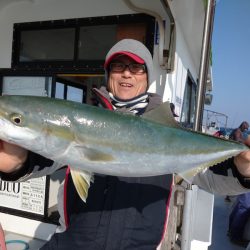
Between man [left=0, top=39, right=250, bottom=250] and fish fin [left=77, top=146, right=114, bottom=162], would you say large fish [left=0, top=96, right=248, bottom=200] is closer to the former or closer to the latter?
fish fin [left=77, top=146, right=114, bottom=162]

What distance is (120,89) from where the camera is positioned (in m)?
2.12

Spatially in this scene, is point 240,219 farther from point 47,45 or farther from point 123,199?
point 47,45

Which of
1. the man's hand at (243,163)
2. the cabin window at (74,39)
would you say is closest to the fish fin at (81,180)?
the man's hand at (243,163)

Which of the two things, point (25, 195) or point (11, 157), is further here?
point (25, 195)

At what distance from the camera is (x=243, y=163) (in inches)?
68.5

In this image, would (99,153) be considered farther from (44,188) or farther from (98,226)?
(44,188)

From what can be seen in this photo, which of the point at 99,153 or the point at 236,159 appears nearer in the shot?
the point at 99,153

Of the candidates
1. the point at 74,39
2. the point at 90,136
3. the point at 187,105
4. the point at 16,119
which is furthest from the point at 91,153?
the point at 187,105

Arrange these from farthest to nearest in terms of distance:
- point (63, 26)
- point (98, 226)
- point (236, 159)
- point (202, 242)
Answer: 1. point (63, 26)
2. point (202, 242)
3. point (98, 226)
4. point (236, 159)

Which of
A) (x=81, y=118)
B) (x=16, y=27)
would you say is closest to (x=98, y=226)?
(x=81, y=118)

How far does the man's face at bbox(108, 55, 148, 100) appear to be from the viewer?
2102mm

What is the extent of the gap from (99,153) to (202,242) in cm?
256

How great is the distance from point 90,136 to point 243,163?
0.88 metres

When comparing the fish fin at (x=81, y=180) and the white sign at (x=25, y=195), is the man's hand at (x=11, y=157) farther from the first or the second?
the white sign at (x=25, y=195)
